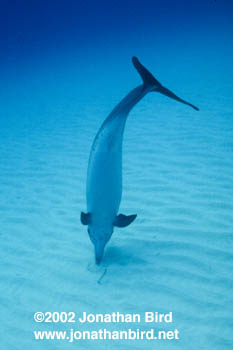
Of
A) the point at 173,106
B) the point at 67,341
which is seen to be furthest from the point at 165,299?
the point at 173,106

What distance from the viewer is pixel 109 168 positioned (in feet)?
10.0

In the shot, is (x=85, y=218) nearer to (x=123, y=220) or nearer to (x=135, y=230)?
(x=123, y=220)

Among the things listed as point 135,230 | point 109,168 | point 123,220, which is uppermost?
point 109,168

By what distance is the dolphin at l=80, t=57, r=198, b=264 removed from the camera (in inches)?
118

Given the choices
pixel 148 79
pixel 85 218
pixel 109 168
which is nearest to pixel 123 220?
pixel 85 218

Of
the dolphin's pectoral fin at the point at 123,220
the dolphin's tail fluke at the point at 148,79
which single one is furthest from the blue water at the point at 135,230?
the dolphin's tail fluke at the point at 148,79

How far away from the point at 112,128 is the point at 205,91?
9.01 metres

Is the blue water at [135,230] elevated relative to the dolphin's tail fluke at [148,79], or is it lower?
lower

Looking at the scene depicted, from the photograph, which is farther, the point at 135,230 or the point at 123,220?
the point at 135,230

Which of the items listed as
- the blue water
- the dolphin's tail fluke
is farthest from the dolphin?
the blue water

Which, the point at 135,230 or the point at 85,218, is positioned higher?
the point at 85,218

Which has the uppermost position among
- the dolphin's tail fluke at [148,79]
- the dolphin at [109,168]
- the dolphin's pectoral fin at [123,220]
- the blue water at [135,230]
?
the dolphin's tail fluke at [148,79]

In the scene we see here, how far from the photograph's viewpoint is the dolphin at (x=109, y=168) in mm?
2994

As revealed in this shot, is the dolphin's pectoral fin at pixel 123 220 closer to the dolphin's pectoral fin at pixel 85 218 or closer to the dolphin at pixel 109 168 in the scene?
the dolphin at pixel 109 168
